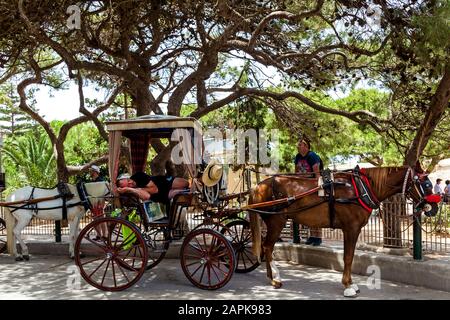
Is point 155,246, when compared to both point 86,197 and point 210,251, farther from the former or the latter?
point 86,197

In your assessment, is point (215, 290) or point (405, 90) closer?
point (215, 290)

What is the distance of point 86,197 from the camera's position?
34.7 feet

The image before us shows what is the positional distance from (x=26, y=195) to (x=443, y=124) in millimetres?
9484

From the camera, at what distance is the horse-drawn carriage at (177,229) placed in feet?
25.6

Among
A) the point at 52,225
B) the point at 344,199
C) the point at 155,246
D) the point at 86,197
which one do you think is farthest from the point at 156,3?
the point at 52,225

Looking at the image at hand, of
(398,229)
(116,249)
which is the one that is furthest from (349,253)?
(116,249)

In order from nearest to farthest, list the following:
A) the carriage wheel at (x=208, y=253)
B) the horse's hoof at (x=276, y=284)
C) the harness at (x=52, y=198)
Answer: the carriage wheel at (x=208, y=253) < the horse's hoof at (x=276, y=284) < the harness at (x=52, y=198)

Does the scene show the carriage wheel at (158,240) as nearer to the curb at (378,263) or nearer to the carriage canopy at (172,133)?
the carriage canopy at (172,133)

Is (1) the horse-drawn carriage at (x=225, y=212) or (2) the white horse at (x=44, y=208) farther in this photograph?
(2) the white horse at (x=44, y=208)

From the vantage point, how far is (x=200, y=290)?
7902mm

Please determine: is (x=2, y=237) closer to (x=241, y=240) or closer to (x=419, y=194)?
(x=241, y=240)

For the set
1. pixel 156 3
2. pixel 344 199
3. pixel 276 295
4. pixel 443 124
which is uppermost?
pixel 156 3

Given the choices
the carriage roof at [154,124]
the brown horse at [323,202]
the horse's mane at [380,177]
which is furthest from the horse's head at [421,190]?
the carriage roof at [154,124]

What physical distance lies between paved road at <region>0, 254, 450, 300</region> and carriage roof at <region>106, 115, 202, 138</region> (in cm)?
248
